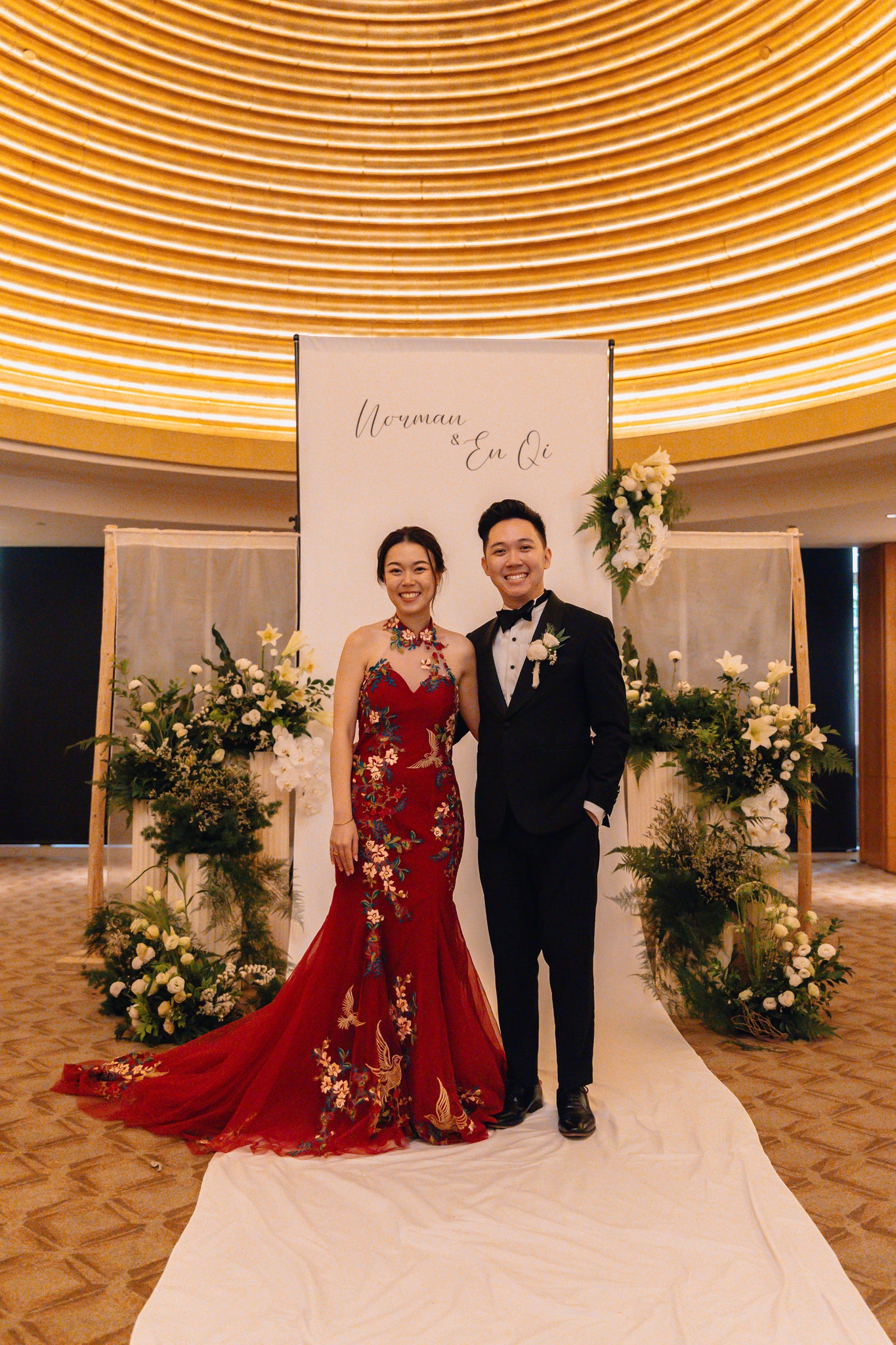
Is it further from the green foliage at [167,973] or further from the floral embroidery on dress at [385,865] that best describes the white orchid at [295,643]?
the floral embroidery on dress at [385,865]

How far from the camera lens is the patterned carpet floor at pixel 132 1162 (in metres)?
2.12

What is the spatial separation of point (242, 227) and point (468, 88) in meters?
1.80

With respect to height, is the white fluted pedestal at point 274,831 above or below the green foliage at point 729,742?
below

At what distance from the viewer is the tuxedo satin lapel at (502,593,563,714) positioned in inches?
117

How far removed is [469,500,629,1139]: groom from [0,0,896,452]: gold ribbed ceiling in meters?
3.96

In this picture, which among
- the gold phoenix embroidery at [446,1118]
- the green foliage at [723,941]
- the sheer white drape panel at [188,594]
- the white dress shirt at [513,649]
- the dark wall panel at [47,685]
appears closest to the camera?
the gold phoenix embroidery at [446,1118]

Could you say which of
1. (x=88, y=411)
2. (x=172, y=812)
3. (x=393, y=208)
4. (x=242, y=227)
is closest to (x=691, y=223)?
(x=393, y=208)

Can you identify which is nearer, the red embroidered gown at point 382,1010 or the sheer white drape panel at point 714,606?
the red embroidered gown at point 382,1010

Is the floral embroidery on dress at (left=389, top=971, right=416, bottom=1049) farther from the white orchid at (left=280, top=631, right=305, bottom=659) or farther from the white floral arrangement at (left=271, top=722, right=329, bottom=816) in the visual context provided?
the white orchid at (left=280, top=631, right=305, bottom=659)

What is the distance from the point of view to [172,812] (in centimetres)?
414

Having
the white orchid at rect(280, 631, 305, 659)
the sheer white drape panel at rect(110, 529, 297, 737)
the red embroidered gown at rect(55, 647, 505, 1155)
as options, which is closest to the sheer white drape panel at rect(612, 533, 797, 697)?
the white orchid at rect(280, 631, 305, 659)

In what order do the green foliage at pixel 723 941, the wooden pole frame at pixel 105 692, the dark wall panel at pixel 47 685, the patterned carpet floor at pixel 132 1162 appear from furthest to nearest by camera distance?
the dark wall panel at pixel 47 685
the wooden pole frame at pixel 105 692
the green foliage at pixel 723 941
the patterned carpet floor at pixel 132 1162

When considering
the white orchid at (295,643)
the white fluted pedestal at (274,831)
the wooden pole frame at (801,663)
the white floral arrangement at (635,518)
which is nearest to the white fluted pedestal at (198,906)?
the white fluted pedestal at (274,831)

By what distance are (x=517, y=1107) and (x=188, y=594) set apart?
2854 mm
